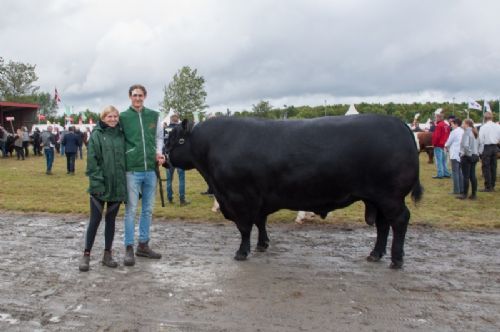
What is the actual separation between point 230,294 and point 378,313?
58.4 inches

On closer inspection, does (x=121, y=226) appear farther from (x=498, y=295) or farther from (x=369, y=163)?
(x=498, y=295)

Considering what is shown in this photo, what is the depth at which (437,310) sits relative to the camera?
4.37m

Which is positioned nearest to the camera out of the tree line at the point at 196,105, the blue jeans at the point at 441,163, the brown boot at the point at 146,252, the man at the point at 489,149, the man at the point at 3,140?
the brown boot at the point at 146,252

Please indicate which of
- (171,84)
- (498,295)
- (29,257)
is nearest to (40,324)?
(29,257)

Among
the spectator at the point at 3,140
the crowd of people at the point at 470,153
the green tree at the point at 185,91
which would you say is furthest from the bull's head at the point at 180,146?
the green tree at the point at 185,91

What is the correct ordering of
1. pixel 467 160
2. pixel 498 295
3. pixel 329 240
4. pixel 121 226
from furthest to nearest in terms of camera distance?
pixel 467 160 → pixel 121 226 → pixel 329 240 → pixel 498 295

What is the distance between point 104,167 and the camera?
5.82 m

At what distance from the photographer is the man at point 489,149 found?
1241 centimetres

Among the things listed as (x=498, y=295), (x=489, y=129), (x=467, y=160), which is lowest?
(x=498, y=295)

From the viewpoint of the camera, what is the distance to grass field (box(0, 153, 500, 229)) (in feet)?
28.9

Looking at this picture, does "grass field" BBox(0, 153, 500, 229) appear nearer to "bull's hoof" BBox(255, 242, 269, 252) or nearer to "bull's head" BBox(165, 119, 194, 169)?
"bull's hoof" BBox(255, 242, 269, 252)

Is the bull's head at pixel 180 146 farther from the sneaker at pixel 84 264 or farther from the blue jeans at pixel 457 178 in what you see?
the blue jeans at pixel 457 178

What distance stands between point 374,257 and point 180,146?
3091 mm

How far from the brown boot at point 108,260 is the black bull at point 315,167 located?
5.21 ft
